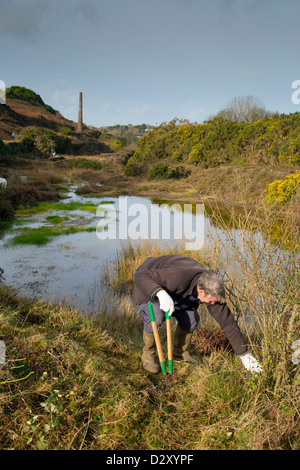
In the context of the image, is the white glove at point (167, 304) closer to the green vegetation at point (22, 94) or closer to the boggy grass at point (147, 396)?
the boggy grass at point (147, 396)

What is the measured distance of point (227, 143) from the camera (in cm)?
2247

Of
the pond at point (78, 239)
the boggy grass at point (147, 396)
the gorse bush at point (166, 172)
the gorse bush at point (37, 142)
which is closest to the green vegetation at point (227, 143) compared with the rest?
the gorse bush at point (166, 172)

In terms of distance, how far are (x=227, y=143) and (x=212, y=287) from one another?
71.0 ft

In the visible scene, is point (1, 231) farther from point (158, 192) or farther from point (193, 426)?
point (158, 192)

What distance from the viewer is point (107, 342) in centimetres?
341

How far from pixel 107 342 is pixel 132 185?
62.0 feet

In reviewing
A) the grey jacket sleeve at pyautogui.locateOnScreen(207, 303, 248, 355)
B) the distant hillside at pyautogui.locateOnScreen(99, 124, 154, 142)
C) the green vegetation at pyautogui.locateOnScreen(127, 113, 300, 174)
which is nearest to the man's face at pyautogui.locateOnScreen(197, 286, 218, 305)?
the grey jacket sleeve at pyautogui.locateOnScreen(207, 303, 248, 355)

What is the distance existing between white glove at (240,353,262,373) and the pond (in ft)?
4.45

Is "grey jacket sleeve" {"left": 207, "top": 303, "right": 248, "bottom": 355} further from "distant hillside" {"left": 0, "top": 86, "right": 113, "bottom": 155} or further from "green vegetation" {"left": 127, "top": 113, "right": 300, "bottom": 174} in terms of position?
"distant hillside" {"left": 0, "top": 86, "right": 113, "bottom": 155}

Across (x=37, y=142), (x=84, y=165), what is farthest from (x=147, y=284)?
(x=37, y=142)

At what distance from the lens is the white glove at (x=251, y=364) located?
8.48ft

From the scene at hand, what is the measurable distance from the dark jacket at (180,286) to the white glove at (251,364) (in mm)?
55

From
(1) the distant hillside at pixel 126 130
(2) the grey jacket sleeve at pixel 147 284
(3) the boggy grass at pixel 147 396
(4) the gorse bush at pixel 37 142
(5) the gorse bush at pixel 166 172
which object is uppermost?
(1) the distant hillside at pixel 126 130

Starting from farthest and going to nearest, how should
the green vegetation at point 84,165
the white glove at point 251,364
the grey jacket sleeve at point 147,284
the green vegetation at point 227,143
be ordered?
the green vegetation at point 84,165 → the green vegetation at point 227,143 → the grey jacket sleeve at point 147,284 → the white glove at point 251,364
